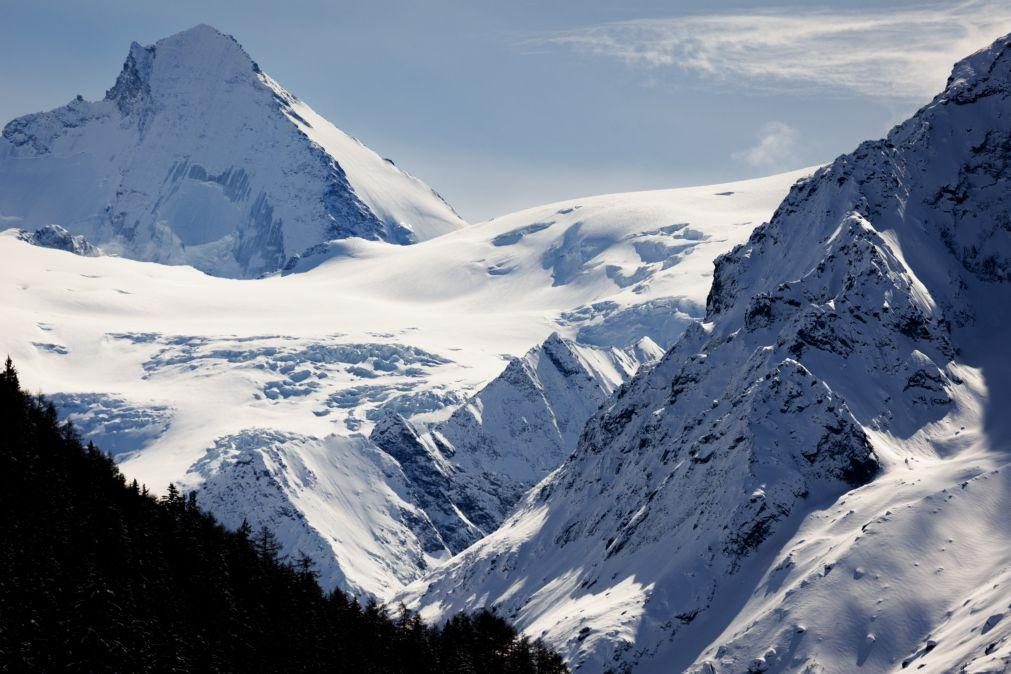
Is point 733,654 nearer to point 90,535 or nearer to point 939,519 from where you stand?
point 939,519

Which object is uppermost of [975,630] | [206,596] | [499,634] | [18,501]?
[18,501]

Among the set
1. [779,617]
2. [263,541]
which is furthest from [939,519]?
[263,541]

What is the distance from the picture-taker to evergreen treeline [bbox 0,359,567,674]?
11794 cm

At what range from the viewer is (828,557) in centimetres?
19862

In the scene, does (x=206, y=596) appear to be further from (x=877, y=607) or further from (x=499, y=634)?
(x=877, y=607)

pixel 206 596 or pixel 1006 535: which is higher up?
pixel 206 596

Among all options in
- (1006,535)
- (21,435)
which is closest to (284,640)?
(21,435)

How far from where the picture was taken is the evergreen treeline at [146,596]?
118 meters

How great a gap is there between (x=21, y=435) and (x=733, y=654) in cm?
8158

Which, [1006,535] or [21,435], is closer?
[21,435]

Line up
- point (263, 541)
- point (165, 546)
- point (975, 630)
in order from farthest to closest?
point (263, 541)
point (975, 630)
point (165, 546)

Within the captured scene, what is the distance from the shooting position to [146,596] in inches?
5290

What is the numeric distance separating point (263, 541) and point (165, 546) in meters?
31.5

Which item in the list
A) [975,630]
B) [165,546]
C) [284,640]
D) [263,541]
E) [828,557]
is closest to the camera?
[284,640]
